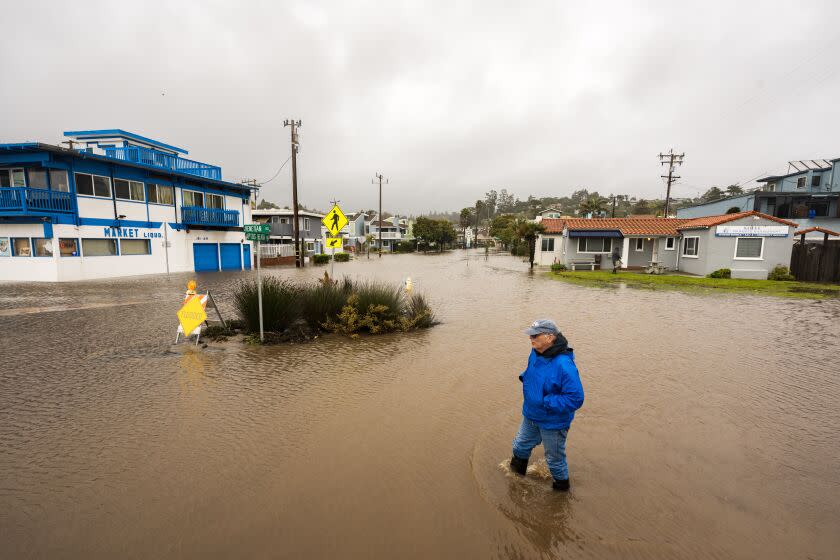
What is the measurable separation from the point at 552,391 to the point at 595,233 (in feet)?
99.4

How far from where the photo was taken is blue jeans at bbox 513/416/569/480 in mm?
3688

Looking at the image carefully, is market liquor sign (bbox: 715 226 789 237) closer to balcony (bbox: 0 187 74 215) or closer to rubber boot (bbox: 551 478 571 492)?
rubber boot (bbox: 551 478 571 492)

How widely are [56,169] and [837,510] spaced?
93.1 feet

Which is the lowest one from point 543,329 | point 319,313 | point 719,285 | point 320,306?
point 719,285

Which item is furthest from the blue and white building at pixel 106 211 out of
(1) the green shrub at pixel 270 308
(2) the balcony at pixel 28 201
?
(1) the green shrub at pixel 270 308

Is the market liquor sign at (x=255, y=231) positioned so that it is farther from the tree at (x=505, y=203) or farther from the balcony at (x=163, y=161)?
the tree at (x=505, y=203)

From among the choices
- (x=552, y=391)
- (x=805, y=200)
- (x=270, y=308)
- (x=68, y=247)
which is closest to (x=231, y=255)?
(x=68, y=247)

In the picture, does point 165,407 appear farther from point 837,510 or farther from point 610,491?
point 837,510

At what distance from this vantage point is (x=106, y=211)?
21.9m

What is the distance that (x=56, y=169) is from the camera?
64.8ft

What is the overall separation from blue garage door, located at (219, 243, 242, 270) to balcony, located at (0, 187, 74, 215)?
12085 millimetres

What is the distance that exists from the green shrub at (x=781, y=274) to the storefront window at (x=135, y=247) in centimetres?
3856

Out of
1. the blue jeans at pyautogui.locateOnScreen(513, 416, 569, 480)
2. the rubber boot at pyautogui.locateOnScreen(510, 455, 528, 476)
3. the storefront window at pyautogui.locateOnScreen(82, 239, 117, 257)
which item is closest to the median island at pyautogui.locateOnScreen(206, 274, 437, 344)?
the rubber boot at pyautogui.locateOnScreen(510, 455, 528, 476)

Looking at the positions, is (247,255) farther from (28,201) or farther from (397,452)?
(397,452)
